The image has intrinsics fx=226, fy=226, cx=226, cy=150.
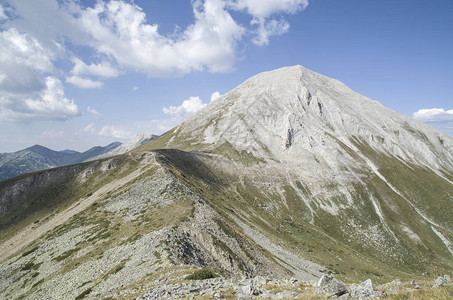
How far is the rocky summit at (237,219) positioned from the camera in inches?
1251

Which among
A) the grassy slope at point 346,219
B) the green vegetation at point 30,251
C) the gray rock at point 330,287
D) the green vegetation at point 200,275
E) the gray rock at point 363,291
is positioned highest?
the gray rock at point 363,291

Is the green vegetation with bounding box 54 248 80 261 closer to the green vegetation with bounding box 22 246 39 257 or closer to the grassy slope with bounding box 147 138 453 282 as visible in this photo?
the green vegetation with bounding box 22 246 39 257

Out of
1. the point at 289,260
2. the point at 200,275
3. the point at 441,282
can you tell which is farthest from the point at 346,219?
the point at 441,282

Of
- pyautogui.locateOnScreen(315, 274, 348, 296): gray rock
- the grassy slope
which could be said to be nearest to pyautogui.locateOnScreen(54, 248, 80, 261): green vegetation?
the grassy slope

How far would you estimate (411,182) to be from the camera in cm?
15062

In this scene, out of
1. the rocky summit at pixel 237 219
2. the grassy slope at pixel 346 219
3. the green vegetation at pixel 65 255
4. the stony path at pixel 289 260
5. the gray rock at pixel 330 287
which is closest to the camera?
the gray rock at pixel 330 287

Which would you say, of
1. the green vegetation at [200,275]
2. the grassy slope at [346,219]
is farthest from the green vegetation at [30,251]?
the green vegetation at [200,275]

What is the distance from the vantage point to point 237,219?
8006 cm

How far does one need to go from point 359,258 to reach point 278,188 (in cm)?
5345

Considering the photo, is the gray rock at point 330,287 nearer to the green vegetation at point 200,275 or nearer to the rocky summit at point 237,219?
the rocky summit at point 237,219

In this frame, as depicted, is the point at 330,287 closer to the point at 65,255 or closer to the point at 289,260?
the point at 65,255

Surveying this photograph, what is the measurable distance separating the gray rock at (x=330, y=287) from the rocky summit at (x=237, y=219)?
0.31 feet

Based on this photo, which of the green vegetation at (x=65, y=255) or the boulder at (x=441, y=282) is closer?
the boulder at (x=441, y=282)

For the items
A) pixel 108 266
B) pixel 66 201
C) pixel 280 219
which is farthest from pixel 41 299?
pixel 280 219
